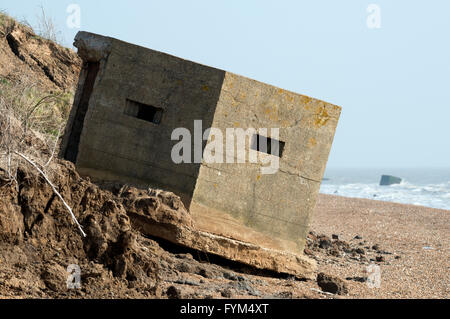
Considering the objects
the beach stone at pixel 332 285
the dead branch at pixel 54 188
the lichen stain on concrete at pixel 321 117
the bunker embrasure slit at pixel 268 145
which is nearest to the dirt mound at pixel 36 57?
the bunker embrasure slit at pixel 268 145

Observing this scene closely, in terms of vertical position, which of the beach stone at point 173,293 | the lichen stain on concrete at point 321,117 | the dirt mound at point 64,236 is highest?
the lichen stain on concrete at point 321,117

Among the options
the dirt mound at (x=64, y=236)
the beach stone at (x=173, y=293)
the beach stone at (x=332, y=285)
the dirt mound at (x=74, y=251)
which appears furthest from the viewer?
the beach stone at (x=332, y=285)

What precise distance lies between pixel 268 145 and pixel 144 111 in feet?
5.81

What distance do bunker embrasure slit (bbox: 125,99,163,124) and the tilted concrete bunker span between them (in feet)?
0.04

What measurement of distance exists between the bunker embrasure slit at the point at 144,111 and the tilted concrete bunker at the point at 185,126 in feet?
0.04

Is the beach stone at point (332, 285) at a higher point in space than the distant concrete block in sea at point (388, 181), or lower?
lower

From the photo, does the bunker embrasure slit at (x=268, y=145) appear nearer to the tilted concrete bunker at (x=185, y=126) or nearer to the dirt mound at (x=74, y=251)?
the tilted concrete bunker at (x=185, y=126)

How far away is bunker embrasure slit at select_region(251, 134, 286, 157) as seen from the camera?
8.67 meters

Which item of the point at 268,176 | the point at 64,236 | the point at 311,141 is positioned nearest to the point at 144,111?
the point at 268,176

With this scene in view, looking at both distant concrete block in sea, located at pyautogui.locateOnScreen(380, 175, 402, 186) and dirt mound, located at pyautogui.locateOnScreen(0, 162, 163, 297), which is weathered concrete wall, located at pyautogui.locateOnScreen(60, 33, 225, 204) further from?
distant concrete block in sea, located at pyautogui.locateOnScreen(380, 175, 402, 186)

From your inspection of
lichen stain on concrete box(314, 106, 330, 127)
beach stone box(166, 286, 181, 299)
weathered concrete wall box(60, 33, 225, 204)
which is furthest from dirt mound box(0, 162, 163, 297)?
lichen stain on concrete box(314, 106, 330, 127)

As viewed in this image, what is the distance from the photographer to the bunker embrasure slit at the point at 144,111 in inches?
336
